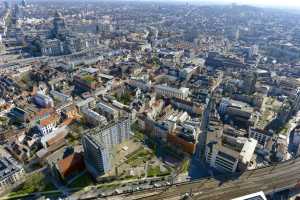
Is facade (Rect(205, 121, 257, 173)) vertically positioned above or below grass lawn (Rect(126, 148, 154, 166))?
above

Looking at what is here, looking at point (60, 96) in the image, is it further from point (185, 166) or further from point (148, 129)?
point (185, 166)

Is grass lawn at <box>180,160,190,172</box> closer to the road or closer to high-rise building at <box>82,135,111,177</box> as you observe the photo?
the road

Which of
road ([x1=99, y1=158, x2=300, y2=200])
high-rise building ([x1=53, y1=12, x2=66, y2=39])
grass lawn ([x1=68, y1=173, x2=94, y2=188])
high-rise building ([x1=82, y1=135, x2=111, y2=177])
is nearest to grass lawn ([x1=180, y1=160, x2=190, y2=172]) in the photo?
road ([x1=99, y1=158, x2=300, y2=200])

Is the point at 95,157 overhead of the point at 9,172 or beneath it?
overhead

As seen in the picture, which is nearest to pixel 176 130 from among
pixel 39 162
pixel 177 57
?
pixel 39 162

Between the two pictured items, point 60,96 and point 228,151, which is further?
point 60,96

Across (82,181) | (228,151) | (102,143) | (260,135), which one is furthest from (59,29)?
(228,151)

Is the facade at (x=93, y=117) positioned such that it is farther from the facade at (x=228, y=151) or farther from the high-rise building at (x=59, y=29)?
the high-rise building at (x=59, y=29)

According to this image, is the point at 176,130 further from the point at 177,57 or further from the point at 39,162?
the point at 177,57
